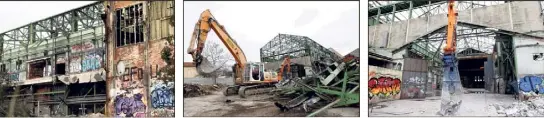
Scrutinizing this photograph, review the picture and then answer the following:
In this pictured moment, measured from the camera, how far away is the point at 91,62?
51.1 ft

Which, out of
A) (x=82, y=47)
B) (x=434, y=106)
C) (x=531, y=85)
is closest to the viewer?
(x=531, y=85)

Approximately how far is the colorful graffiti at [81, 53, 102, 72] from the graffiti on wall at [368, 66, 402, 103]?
761cm

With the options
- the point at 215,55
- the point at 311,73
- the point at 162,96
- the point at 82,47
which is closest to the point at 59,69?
the point at 82,47

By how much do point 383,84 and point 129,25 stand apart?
7144mm

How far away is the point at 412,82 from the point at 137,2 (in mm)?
7751

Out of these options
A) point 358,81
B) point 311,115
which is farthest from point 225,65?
point 358,81

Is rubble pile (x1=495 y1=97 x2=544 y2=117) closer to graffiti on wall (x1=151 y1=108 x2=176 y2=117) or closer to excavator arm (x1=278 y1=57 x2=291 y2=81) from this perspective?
excavator arm (x1=278 y1=57 x2=291 y2=81)

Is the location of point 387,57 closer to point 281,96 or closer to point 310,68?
point 310,68

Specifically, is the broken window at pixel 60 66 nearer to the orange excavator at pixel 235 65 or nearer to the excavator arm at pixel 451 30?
the orange excavator at pixel 235 65

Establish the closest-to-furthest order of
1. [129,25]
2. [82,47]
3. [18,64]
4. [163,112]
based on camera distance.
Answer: [163,112], [129,25], [82,47], [18,64]

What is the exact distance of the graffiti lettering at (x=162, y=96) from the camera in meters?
14.3

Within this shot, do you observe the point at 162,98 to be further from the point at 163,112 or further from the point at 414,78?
the point at 414,78

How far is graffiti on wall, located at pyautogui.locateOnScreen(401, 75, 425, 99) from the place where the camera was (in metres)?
13.9

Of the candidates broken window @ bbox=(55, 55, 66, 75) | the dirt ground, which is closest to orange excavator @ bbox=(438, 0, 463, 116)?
the dirt ground
